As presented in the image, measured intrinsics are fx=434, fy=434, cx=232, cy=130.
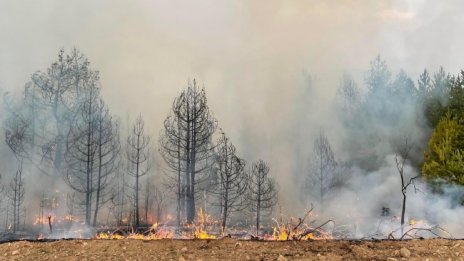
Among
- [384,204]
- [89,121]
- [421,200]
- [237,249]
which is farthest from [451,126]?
[89,121]

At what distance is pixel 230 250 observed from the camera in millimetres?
7523

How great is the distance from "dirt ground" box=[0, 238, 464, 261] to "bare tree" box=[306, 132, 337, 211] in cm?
2785

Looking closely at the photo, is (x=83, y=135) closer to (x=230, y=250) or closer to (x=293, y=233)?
(x=293, y=233)

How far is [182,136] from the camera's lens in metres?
29.8

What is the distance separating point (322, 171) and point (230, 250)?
3061cm

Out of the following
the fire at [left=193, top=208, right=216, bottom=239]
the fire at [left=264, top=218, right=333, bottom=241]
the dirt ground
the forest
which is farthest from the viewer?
the forest

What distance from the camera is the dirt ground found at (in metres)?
7.14

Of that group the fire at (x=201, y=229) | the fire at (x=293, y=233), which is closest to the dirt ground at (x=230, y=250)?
the fire at (x=293, y=233)

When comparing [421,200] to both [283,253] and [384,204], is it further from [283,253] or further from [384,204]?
[283,253]

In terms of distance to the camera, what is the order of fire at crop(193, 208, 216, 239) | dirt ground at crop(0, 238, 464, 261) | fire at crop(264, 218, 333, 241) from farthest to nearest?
fire at crop(193, 208, 216, 239) → fire at crop(264, 218, 333, 241) → dirt ground at crop(0, 238, 464, 261)

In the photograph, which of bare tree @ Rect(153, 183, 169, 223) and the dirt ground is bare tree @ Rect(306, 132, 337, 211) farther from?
the dirt ground

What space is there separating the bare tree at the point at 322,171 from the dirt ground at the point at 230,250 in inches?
1096

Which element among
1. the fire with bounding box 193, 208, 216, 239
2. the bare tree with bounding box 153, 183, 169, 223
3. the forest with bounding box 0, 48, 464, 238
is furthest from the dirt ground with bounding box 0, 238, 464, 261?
the bare tree with bounding box 153, 183, 169, 223

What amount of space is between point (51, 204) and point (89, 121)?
695 centimetres
